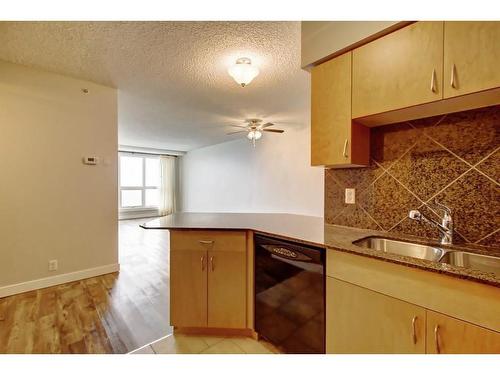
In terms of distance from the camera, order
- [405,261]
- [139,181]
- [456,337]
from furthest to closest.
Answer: [139,181]
[405,261]
[456,337]

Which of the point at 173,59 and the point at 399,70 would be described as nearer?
the point at 399,70

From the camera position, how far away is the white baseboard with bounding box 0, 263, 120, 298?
8.09 ft

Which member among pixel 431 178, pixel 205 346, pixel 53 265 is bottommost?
pixel 205 346

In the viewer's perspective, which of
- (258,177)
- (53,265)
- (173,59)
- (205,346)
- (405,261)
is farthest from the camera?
(258,177)

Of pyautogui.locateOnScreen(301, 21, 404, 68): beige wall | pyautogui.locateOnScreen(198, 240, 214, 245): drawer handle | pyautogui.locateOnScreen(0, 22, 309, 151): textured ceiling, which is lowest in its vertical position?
pyautogui.locateOnScreen(198, 240, 214, 245): drawer handle

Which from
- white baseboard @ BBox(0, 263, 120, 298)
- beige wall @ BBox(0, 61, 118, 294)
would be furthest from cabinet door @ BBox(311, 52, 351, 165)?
white baseboard @ BBox(0, 263, 120, 298)

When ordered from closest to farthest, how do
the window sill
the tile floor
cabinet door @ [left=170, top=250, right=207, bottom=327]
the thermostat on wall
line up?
the tile floor → cabinet door @ [left=170, top=250, right=207, bottom=327] → the thermostat on wall → the window sill

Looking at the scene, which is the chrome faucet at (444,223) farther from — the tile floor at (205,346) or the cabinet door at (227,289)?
the tile floor at (205,346)

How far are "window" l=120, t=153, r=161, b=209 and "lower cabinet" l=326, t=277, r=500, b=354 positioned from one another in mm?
8203

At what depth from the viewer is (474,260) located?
121cm

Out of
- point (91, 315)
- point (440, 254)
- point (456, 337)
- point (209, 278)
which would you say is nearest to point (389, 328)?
point (456, 337)

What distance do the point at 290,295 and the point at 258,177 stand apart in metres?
4.76

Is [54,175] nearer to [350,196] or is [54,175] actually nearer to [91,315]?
[91,315]

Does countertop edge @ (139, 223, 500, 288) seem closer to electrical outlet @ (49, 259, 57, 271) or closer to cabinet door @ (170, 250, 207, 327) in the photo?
cabinet door @ (170, 250, 207, 327)
